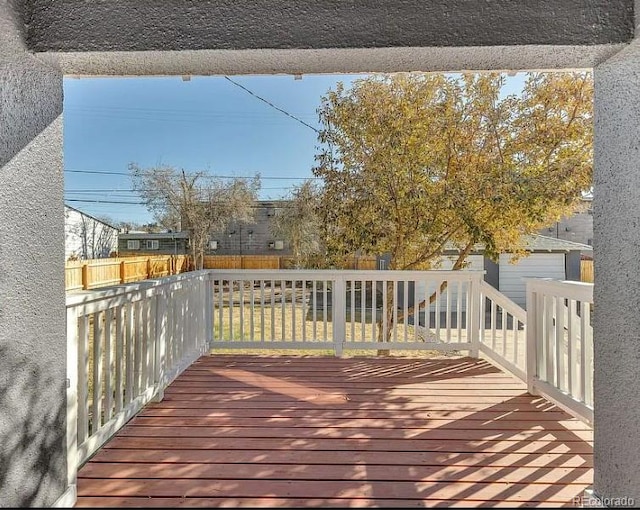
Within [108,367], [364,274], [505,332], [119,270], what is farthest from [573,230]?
[119,270]

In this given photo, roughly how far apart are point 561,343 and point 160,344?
289 cm

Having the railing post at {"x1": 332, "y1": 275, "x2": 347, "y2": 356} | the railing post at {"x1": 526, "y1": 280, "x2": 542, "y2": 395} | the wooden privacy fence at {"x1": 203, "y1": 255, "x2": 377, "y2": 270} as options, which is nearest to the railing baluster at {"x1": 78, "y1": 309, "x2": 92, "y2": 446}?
the railing post at {"x1": 332, "y1": 275, "x2": 347, "y2": 356}

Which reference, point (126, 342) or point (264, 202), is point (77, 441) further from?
point (264, 202)

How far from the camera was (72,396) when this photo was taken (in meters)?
1.79

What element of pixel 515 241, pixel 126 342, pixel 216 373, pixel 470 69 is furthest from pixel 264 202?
pixel 470 69

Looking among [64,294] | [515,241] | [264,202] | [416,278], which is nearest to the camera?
[64,294]

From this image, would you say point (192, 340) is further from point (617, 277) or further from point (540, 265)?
point (540, 265)

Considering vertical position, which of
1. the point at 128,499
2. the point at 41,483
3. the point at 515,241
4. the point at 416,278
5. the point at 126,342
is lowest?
the point at 128,499

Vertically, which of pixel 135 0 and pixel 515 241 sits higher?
pixel 135 0

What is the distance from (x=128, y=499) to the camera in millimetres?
1773

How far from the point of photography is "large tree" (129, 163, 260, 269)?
13.3 m

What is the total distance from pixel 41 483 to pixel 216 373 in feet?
6.32

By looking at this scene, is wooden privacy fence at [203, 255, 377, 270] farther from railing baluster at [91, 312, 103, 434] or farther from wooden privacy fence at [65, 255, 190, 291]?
railing baluster at [91, 312, 103, 434]

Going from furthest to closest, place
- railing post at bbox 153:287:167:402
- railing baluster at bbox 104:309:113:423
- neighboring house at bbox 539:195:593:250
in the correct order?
neighboring house at bbox 539:195:593:250
railing post at bbox 153:287:167:402
railing baluster at bbox 104:309:113:423
